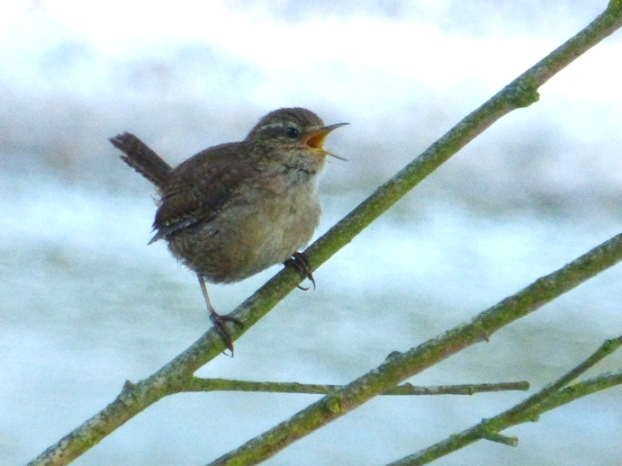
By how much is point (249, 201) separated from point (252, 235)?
0.42ft

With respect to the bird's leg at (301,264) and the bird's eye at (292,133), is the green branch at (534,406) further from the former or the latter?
the bird's eye at (292,133)

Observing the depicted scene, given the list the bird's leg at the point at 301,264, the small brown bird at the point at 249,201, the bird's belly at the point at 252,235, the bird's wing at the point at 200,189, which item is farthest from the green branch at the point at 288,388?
the bird's wing at the point at 200,189

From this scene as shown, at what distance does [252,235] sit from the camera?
8.77 ft

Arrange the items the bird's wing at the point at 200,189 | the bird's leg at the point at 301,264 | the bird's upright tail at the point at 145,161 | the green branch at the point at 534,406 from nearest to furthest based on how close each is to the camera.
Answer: the green branch at the point at 534,406 < the bird's leg at the point at 301,264 < the bird's wing at the point at 200,189 < the bird's upright tail at the point at 145,161

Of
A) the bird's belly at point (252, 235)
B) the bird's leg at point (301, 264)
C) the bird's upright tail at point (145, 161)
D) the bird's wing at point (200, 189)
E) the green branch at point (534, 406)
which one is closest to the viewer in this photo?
the green branch at point (534, 406)

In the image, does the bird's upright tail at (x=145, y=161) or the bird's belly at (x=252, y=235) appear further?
the bird's upright tail at (x=145, y=161)

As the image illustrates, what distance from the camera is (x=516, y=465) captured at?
3781mm

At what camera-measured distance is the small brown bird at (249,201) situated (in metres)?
2.68

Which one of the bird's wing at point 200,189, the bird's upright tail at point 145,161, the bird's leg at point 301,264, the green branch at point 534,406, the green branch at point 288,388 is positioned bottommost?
the green branch at point 534,406

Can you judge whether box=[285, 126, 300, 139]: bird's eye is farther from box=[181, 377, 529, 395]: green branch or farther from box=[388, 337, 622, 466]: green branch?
box=[388, 337, 622, 466]: green branch

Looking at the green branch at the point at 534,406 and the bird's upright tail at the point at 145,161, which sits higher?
the bird's upright tail at the point at 145,161

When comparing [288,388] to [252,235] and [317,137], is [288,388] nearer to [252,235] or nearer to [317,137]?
[252,235]

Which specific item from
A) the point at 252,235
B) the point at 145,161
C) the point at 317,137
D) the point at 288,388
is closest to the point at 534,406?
the point at 288,388

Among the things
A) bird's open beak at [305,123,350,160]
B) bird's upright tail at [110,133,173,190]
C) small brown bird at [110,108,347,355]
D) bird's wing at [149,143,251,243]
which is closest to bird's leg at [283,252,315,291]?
small brown bird at [110,108,347,355]
